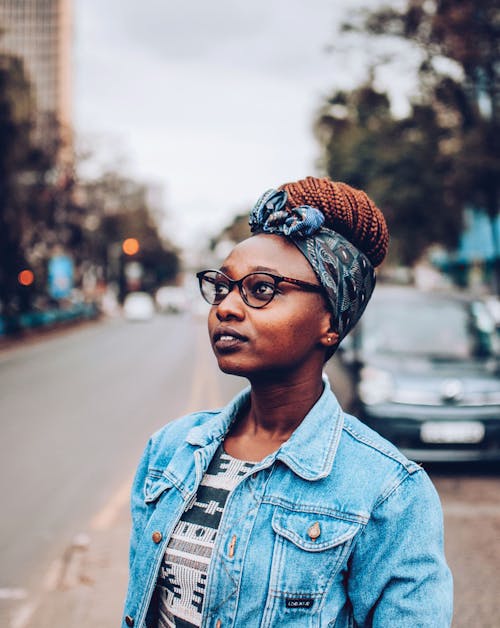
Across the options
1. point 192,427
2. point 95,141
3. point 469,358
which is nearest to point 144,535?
point 192,427

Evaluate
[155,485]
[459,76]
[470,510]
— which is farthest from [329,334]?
[459,76]

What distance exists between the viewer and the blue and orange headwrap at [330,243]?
1614 mm

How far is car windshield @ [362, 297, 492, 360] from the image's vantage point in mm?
7531

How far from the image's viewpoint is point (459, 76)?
1891 centimetres

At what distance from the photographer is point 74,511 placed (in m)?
6.05

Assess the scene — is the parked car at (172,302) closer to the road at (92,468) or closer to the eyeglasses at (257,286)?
the road at (92,468)

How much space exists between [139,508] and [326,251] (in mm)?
763

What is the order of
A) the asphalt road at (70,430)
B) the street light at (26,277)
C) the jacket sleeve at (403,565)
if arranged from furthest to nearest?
the street light at (26,277) < the asphalt road at (70,430) < the jacket sleeve at (403,565)

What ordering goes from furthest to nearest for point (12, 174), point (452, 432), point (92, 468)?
point (12, 174) → point (92, 468) → point (452, 432)

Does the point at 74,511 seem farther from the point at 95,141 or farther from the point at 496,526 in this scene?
the point at 95,141

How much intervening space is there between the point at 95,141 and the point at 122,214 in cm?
1668

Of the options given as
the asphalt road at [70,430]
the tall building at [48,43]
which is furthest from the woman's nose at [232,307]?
the tall building at [48,43]

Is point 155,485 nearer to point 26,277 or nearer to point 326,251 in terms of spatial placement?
point 326,251

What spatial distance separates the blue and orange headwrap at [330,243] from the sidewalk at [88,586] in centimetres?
290
